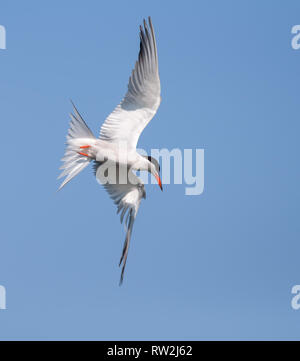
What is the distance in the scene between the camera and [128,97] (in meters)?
11.3

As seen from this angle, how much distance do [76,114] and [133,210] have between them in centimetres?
190

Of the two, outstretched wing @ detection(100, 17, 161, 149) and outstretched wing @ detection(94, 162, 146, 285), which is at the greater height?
outstretched wing @ detection(100, 17, 161, 149)

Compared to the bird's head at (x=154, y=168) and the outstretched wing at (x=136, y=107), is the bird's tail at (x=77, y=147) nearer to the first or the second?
the outstretched wing at (x=136, y=107)

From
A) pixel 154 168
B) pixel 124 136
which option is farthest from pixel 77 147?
pixel 154 168

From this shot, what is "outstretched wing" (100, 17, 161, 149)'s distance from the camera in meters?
11.1

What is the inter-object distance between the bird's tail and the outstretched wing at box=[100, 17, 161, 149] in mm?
283

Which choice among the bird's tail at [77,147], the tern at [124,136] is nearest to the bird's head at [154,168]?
the tern at [124,136]

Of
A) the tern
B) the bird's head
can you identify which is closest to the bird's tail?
the tern

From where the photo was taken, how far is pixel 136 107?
1145 cm

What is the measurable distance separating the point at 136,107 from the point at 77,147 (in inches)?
46.9

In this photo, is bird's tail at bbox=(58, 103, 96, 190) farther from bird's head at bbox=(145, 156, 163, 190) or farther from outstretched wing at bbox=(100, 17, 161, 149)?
bird's head at bbox=(145, 156, 163, 190)

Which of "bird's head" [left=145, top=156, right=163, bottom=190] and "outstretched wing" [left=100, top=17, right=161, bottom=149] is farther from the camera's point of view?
"bird's head" [left=145, top=156, right=163, bottom=190]
